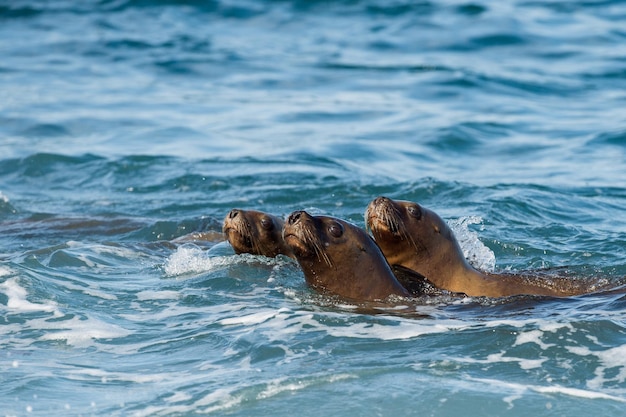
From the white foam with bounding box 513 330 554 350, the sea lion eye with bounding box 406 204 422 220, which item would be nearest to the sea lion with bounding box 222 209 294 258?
the sea lion eye with bounding box 406 204 422 220

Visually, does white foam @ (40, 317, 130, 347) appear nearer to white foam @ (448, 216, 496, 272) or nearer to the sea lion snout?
the sea lion snout

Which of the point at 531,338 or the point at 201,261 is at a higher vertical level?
the point at 531,338

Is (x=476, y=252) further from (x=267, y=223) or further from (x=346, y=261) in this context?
(x=346, y=261)

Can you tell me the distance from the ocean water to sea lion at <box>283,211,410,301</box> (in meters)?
0.15

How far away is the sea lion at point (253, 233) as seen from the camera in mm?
7820

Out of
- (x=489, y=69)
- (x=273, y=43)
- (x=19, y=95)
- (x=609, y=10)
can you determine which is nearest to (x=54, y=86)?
(x=19, y=95)

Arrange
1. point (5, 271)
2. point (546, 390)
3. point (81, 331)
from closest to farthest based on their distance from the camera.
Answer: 1. point (546, 390)
2. point (81, 331)
3. point (5, 271)

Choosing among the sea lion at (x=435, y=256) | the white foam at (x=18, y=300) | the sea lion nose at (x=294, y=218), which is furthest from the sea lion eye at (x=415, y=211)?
the white foam at (x=18, y=300)

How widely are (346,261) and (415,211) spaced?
0.71m

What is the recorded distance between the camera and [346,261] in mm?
6547

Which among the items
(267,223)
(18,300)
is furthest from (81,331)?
(267,223)

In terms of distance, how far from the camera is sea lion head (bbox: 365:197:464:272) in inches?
273

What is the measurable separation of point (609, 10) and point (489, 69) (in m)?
5.58

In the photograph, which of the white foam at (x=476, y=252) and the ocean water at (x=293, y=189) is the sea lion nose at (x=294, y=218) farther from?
the white foam at (x=476, y=252)
